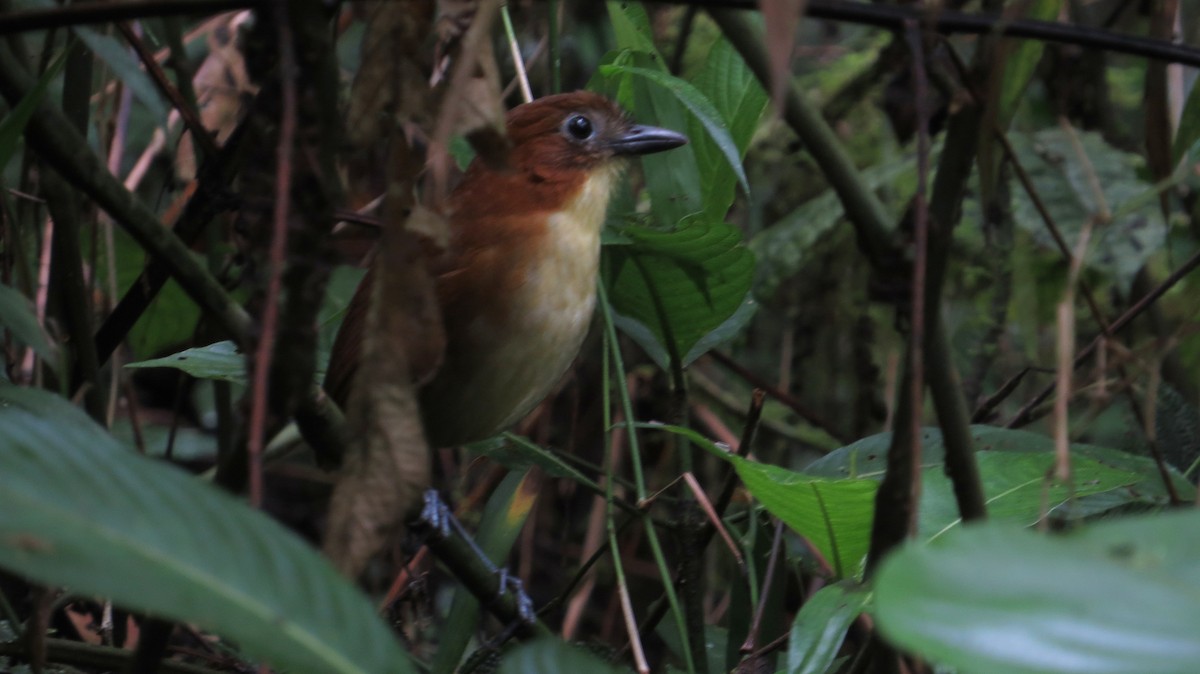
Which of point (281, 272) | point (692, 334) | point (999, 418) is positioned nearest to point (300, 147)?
point (281, 272)

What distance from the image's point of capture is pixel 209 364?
1.68 metres

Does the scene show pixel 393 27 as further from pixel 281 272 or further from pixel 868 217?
pixel 868 217

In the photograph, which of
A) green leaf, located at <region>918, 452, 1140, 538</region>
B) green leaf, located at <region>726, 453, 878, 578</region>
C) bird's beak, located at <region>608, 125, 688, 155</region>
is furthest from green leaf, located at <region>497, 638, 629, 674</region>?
bird's beak, located at <region>608, 125, 688, 155</region>

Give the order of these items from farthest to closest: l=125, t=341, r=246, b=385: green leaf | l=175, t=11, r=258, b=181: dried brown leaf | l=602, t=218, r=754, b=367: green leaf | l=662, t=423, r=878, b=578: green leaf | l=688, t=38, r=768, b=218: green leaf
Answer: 1. l=175, t=11, r=258, b=181: dried brown leaf
2. l=688, t=38, r=768, b=218: green leaf
3. l=602, t=218, r=754, b=367: green leaf
4. l=125, t=341, r=246, b=385: green leaf
5. l=662, t=423, r=878, b=578: green leaf

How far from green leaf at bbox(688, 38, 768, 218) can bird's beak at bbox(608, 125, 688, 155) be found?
0.13 meters

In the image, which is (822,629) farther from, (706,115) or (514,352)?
(514,352)

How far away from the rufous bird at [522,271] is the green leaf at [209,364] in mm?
379

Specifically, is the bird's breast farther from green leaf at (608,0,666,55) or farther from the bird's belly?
green leaf at (608,0,666,55)

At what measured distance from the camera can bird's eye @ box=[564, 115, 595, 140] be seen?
7.82 ft

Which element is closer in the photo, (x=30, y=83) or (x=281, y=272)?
(x=281, y=272)

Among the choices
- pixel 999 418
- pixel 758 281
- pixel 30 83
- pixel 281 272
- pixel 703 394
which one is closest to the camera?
pixel 281 272

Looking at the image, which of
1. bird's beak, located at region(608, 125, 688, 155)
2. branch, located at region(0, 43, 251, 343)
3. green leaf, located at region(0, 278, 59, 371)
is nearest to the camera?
branch, located at region(0, 43, 251, 343)

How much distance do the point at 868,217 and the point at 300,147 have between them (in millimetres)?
657

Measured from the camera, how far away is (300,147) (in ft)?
3.38
